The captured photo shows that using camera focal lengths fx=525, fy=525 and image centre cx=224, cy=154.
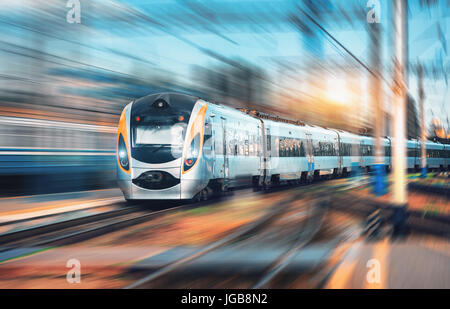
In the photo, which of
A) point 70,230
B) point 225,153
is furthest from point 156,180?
point 70,230

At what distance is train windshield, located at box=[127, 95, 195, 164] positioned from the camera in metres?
12.1

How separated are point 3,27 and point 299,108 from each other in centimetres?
2271

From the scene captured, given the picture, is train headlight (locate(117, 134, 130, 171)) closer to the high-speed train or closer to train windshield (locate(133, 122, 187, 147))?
the high-speed train

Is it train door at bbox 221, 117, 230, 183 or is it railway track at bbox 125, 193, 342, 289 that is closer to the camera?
railway track at bbox 125, 193, 342, 289

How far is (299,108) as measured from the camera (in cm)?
3167

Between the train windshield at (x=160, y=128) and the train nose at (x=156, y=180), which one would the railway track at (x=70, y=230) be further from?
the train windshield at (x=160, y=128)

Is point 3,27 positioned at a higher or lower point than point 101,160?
higher

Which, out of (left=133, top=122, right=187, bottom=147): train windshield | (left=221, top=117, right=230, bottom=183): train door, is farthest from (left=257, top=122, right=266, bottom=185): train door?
(left=133, top=122, right=187, bottom=147): train windshield

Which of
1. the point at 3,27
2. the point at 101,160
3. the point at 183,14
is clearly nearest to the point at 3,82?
the point at 3,27

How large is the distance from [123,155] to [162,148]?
3.19ft

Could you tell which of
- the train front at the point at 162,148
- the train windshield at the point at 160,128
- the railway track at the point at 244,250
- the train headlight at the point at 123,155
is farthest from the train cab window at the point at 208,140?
the railway track at the point at 244,250

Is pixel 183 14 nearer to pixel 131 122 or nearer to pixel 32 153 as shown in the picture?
pixel 131 122

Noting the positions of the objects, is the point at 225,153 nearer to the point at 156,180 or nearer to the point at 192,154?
the point at 192,154
